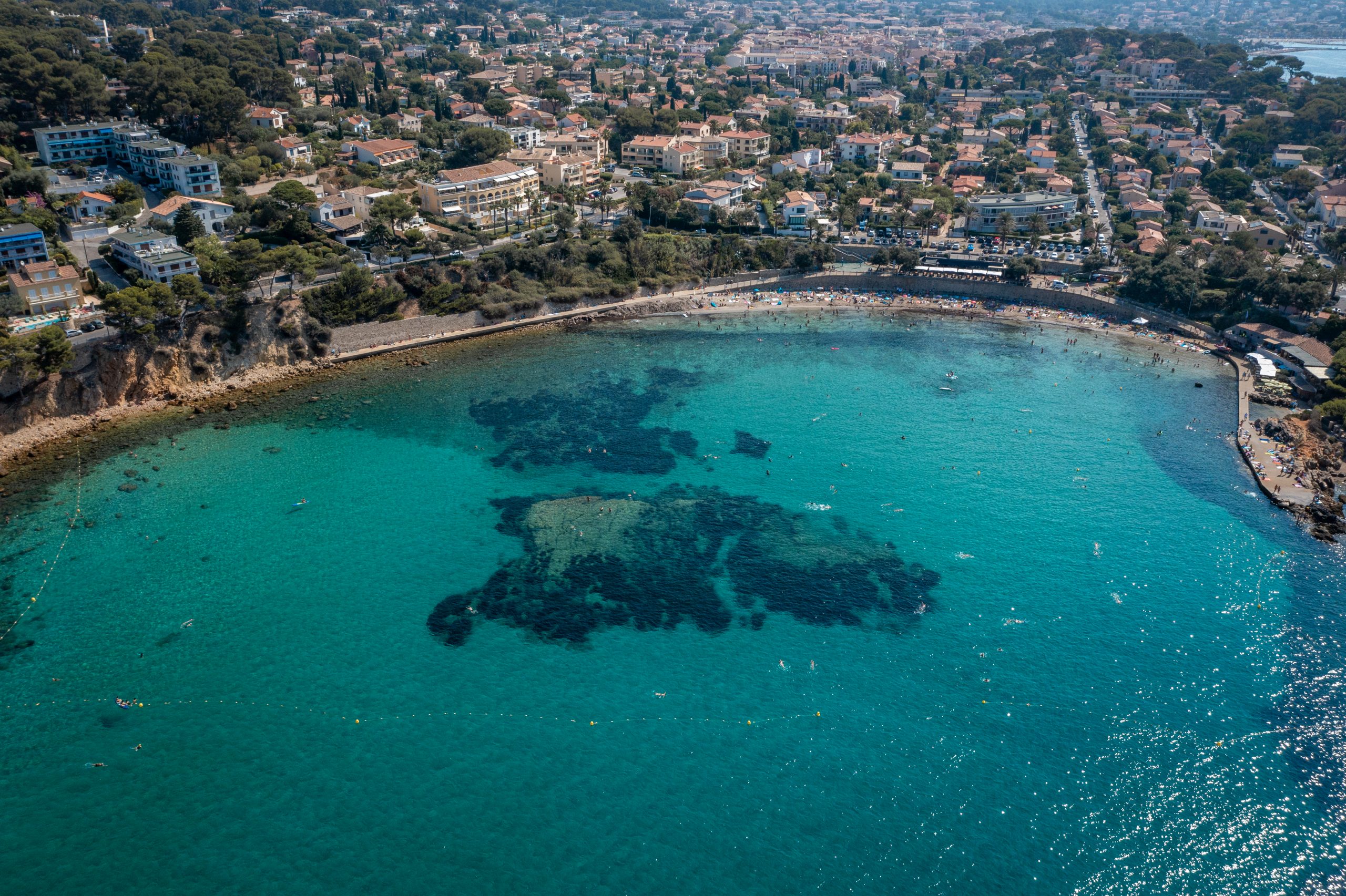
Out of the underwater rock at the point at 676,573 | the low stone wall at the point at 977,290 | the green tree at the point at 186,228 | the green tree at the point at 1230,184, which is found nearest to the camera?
the underwater rock at the point at 676,573

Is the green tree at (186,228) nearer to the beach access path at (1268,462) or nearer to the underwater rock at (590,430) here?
the underwater rock at (590,430)

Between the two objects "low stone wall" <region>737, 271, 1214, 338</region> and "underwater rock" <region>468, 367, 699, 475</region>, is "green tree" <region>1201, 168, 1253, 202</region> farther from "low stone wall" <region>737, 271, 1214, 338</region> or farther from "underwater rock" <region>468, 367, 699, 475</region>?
"underwater rock" <region>468, 367, 699, 475</region>

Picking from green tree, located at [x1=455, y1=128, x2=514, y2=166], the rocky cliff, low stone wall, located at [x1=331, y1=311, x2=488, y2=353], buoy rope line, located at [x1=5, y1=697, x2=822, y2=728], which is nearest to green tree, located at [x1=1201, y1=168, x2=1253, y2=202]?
green tree, located at [x1=455, y1=128, x2=514, y2=166]

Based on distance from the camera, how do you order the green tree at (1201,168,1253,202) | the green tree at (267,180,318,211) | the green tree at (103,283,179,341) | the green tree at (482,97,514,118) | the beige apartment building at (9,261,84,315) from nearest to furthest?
1. the green tree at (103,283,179,341)
2. the beige apartment building at (9,261,84,315)
3. the green tree at (267,180,318,211)
4. the green tree at (1201,168,1253,202)
5. the green tree at (482,97,514,118)

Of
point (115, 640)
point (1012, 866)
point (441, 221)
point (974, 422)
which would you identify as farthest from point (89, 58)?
point (1012, 866)

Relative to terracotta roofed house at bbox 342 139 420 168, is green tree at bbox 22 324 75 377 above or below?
below

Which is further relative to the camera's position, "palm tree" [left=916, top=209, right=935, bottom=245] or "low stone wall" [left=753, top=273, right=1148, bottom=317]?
"palm tree" [left=916, top=209, right=935, bottom=245]

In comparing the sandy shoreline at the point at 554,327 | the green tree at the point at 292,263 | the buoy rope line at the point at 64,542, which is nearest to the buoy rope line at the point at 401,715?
the buoy rope line at the point at 64,542

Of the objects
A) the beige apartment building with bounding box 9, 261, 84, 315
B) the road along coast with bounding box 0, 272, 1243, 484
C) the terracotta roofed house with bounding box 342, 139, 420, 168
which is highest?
the terracotta roofed house with bounding box 342, 139, 420, 168
